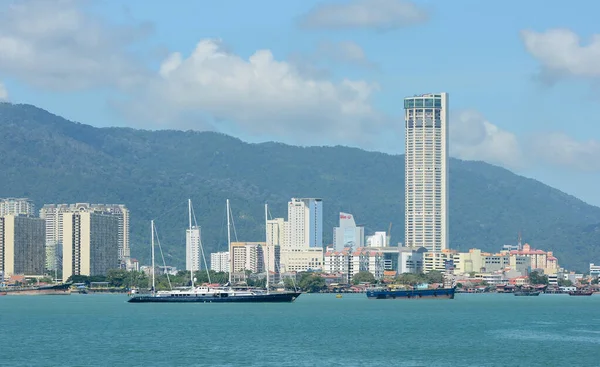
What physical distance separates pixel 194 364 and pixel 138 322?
44.0 m

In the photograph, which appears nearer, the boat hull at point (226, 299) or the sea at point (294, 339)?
the sea at point (294, 339)

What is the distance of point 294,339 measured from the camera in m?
92.6

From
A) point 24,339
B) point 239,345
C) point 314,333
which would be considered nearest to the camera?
point 239,345

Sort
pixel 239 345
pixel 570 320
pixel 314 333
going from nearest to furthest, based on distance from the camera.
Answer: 1. pixel 239 345
2. pixel 314 333
3. pixel 570 320

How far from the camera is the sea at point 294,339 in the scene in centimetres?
7625

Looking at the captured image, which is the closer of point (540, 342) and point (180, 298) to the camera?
point (540, 342)

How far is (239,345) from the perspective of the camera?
8644 cm

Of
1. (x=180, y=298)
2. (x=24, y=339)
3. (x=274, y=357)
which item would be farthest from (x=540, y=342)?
(x=180, y=298)

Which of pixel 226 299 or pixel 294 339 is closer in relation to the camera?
pixel 294 339

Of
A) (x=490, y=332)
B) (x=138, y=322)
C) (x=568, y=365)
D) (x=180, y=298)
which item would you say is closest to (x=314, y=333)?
(x=490, y=332)

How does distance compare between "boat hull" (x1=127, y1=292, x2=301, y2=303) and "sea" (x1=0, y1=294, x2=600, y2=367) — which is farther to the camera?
"boat hull" (x1=127, y1=292, x2=301, y2=303)

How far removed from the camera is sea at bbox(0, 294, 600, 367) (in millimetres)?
76250

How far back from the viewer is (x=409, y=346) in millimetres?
86812

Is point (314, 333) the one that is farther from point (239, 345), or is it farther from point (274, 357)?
point (274, 357)
